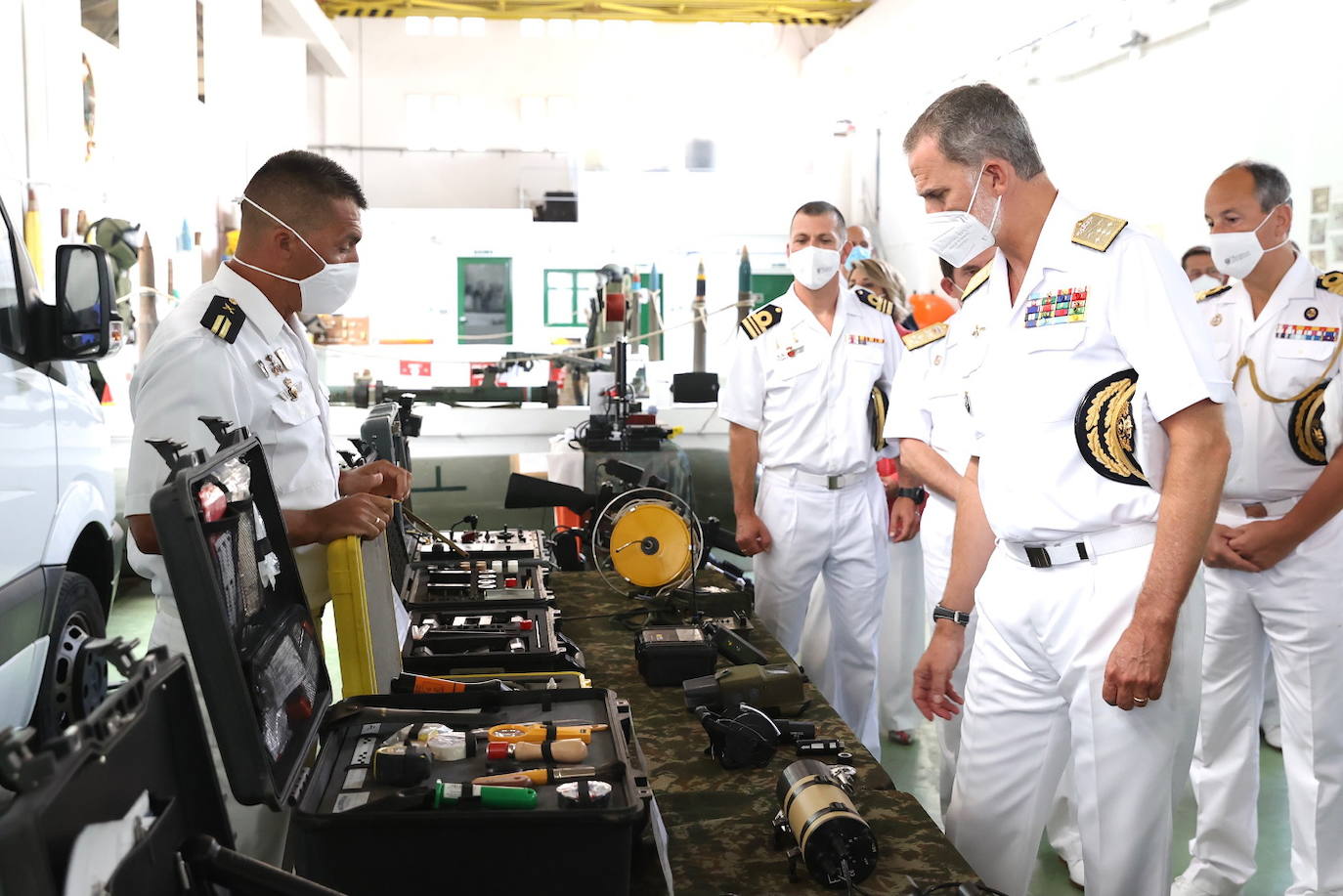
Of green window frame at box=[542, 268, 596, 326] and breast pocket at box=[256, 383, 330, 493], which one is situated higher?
green window frame at box=[542, 268, 596, 326]

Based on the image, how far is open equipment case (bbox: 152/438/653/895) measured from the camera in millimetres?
1080

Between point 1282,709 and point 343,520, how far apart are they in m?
2.33

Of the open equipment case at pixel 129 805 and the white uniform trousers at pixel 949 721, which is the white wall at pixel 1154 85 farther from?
the open equipment case at pixel 129 805

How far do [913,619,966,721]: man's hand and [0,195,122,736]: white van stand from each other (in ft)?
5.45

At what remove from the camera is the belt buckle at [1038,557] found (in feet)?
5.94

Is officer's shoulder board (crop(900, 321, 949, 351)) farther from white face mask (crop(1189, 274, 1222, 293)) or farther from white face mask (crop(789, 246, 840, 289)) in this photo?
white face mask (crop(1189, 274, 1222, 293))

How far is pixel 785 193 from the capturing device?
41.8 ft

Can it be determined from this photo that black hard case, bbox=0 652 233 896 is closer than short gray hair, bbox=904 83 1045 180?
Yes

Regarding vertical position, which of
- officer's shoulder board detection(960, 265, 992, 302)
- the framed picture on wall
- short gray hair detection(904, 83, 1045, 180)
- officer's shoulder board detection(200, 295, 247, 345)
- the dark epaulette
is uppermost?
the framed picture on wall

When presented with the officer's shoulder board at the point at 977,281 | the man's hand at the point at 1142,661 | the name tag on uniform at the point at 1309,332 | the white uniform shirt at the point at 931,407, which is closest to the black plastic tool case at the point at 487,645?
the man's hand at the point at 1142,661

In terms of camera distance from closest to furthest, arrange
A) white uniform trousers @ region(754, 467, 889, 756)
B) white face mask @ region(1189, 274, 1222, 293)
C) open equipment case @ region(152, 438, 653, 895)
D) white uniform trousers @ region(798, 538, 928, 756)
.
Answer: open equipment case @ region(152, 438, 653, 895), white uniform trousers @ region(754, 467, 889, 756), white uniform trousers @ region(798, 538, 928, 756), white face mask @ region(1189, 274, 1222, 293)

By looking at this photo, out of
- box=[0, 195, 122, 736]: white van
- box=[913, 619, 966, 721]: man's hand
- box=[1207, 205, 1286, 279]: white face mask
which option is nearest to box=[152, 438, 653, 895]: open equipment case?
box=[913, 619, 966, 721]: man's hand

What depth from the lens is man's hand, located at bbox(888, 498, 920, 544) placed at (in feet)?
12.3

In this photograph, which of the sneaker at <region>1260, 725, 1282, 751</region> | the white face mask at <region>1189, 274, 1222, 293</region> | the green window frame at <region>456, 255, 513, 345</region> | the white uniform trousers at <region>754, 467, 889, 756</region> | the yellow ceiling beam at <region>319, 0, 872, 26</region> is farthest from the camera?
the yellow ceiling beam at <region>319, 0, 872, 26</region>
